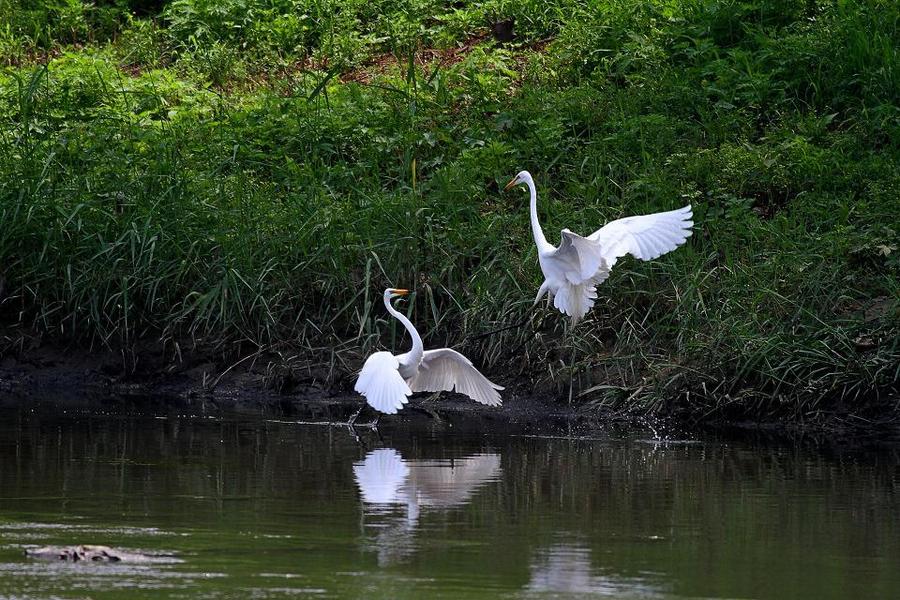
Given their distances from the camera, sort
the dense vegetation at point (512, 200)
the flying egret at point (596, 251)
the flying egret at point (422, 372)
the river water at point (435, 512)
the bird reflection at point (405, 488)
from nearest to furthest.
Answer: the river water at point (435, 512) → the bird reflection at point (405, 488) → the flying egret at point (422, 372) → the flying egret at point (596, 251) → the dense vegetation at point (512, 200)

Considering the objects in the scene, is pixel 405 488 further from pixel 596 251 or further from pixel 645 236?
pixel 645 236

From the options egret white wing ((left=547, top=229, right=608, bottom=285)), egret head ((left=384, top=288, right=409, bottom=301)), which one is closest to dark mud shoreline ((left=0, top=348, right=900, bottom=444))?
egret head ((left=384, top=288, right=409, bottom=301))

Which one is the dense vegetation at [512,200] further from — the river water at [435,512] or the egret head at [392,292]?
the river water at [435,512]

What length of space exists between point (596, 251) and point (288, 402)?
2619 mm

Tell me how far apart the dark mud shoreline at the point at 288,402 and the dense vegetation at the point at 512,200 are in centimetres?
12

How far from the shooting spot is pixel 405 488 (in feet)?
22.7

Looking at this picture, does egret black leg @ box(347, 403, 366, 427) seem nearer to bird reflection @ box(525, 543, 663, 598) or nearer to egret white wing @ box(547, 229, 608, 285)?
egret white wing @ box(547, 229, 608, 285)

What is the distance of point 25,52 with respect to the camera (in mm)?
15281

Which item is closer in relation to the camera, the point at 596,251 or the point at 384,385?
the point at 384,385

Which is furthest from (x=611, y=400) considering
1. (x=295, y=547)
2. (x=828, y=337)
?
(x=295, y=547)

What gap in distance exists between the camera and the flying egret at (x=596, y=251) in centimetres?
901

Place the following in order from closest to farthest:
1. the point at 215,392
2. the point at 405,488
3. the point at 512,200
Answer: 1. the point at 405,488
2. the point at 215,392
3. the point at 512,200

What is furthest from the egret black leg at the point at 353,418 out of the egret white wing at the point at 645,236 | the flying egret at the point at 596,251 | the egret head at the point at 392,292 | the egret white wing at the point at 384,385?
the egret white wing at the point at 645,236

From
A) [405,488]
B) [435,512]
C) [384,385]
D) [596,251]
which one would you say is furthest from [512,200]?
[435,512]
